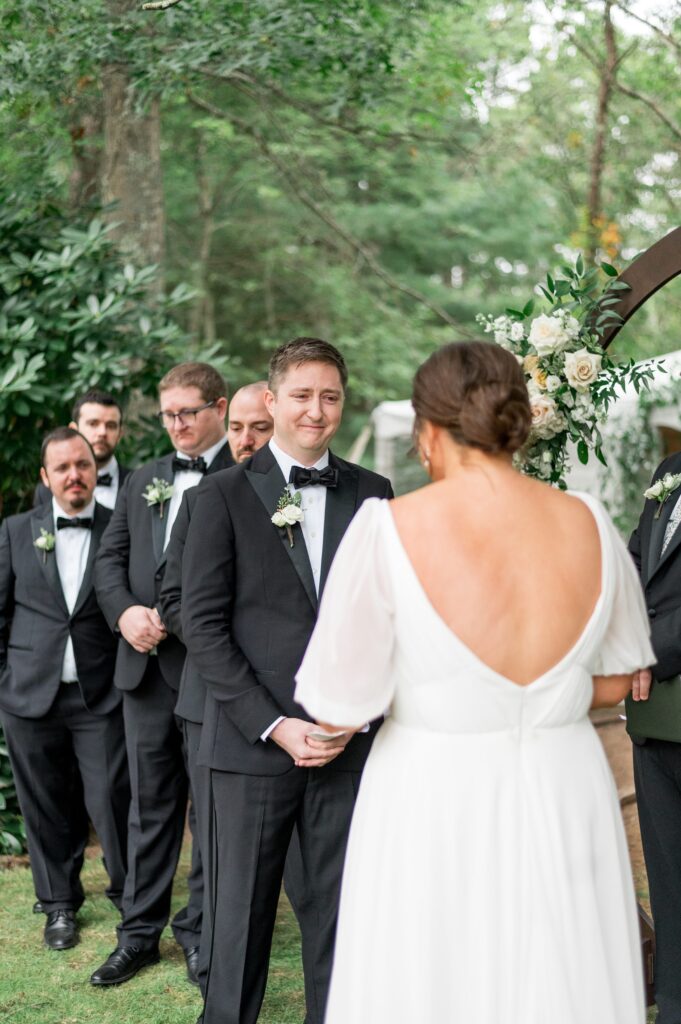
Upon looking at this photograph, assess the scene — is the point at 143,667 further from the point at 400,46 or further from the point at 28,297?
the point at 400,46

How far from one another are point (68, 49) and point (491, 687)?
575 centimetres

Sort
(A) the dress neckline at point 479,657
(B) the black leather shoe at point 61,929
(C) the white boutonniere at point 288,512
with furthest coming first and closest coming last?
(B) the black leather shoe at point 61,929
(C) the white boutonniere at point 288,512
(A) the dress neckline at point 479,657

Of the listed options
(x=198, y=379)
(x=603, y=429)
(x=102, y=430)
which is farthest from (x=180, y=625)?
(x=603, y=429)

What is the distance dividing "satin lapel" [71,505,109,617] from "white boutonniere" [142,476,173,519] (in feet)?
1.99

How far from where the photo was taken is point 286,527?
3.45 m

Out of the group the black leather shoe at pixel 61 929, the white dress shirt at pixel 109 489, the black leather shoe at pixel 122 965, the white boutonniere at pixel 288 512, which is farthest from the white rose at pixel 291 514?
the white dress shirt at pixel 109 489

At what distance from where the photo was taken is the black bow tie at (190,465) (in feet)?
15.6

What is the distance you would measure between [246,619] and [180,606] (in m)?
0.61

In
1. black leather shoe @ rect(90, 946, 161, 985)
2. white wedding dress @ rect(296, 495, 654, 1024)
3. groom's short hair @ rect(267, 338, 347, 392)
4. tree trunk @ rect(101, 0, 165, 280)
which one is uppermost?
tree trunk @ rect(101, 0, 165, 280)

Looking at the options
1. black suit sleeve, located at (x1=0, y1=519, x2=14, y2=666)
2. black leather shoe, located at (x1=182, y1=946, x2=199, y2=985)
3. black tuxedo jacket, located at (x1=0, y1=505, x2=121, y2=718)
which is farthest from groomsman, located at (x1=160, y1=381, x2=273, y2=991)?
black suit sleeve, located at (x1=0, y1=519, x2=14, y2=666)

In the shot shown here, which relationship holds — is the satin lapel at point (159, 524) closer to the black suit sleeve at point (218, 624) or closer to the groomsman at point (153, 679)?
the groomsman at point (153, 679)

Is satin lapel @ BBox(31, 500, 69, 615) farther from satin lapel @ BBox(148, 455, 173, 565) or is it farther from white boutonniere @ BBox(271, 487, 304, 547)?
white boutonniere @ BBox(271, 487, 304, 547)

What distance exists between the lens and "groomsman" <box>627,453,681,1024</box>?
11.9ft

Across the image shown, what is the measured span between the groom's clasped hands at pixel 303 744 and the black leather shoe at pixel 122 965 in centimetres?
176
